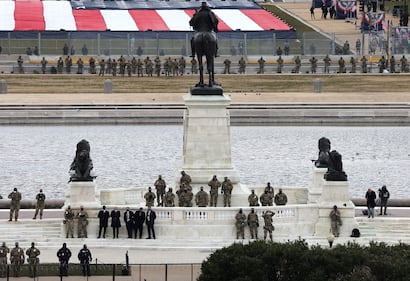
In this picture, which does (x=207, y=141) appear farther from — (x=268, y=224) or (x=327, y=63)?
(x=327, y=63)

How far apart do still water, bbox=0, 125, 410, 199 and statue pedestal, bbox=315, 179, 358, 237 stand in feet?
48.2

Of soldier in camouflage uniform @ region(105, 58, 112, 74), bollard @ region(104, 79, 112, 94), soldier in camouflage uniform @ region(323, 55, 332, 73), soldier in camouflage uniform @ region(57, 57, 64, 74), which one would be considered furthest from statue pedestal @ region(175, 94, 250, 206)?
soldier in camouflage uniform @ region(323, 55, 332, 73)

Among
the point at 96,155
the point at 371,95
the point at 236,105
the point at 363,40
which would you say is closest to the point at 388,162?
the point at 96,155

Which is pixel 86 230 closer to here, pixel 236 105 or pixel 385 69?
pixel 236 105

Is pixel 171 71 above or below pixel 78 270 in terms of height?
above

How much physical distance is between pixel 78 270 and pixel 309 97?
190 ft

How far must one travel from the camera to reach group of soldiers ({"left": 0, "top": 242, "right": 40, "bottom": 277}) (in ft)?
168

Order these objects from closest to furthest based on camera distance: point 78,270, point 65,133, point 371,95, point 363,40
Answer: point 78,270 < point 65,133 < point 371,95 < point 363,40

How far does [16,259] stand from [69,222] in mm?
4995

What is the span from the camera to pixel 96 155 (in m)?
85.4

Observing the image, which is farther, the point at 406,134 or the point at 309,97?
the point at 309,97

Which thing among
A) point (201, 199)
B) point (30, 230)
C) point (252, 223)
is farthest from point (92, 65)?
point (252, 223)

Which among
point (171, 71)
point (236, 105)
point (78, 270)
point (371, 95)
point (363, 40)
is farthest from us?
point (363, 40)

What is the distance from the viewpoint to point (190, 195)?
58656mm
